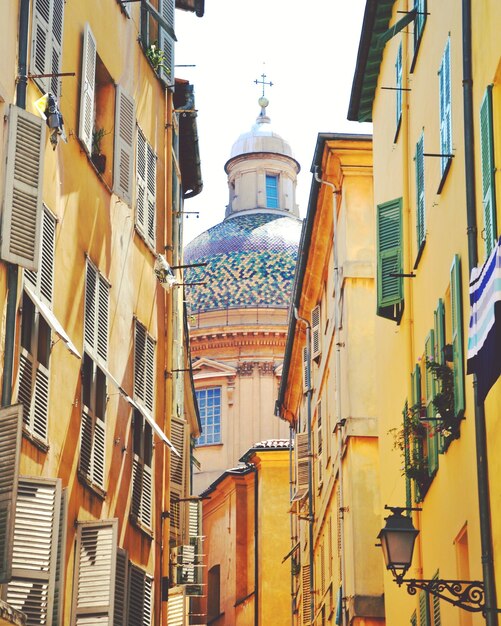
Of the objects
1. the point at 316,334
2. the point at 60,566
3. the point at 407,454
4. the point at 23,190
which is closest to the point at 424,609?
the point at 407,454

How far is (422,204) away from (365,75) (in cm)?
540

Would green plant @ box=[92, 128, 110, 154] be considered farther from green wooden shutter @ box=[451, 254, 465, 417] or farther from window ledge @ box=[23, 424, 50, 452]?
green wooden shutter @ box=[451, 254, 465, 417]

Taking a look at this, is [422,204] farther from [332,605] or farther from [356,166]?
[332,605]

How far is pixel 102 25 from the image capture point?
2061 cm

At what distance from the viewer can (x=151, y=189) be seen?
76.8 feet

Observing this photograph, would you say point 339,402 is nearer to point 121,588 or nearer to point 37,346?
point 121,588

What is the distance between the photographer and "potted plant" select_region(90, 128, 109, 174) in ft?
68.0

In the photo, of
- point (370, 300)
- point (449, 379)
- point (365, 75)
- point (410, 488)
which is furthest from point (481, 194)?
point (370, 300)

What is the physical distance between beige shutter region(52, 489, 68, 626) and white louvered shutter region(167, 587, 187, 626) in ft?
23.3

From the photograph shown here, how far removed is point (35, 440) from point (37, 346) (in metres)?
0.98

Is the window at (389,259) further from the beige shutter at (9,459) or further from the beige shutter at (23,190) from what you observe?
the beige shutter at (9,459)

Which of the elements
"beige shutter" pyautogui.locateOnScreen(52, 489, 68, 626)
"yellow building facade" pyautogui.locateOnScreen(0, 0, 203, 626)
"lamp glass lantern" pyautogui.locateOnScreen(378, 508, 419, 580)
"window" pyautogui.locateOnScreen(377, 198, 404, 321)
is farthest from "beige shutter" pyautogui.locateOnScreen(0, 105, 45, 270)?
"window" pyautogui.locateOnScreen(377, 198, 404, 321)

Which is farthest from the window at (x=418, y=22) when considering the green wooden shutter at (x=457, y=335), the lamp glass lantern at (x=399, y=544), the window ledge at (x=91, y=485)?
the lamp glass lantern at (x=399, y=544)

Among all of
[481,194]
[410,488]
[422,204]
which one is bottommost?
[410,488]
